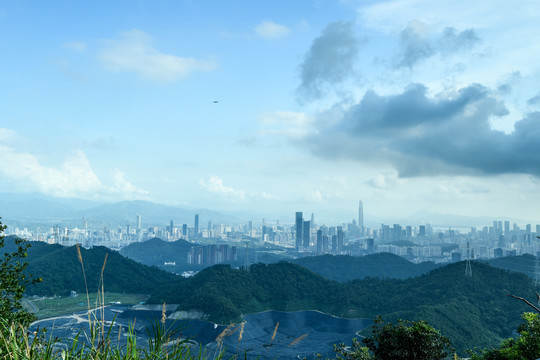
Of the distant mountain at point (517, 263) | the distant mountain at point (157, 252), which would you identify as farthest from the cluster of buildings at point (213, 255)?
the distant mountain at point (517, 263)

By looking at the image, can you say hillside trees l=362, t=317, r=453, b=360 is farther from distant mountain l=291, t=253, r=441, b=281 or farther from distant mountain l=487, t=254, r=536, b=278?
distant mountain l=487, t=254, r=536, b=278

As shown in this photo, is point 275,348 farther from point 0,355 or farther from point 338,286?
point 0,355

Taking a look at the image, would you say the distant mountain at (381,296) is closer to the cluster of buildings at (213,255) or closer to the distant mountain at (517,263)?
the distant mountain at (517,263)

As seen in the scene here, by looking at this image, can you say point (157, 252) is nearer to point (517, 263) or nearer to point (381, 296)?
point (381, 296)

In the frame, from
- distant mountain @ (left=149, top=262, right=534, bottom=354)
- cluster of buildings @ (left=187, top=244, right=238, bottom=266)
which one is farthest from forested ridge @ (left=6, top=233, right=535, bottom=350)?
cluster of buildings @ (left=187, top=244, right=238, bottom=266)

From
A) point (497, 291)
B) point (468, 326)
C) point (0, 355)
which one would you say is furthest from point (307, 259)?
point (0, 355)

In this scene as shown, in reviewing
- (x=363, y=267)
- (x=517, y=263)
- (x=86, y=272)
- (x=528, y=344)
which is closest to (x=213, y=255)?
(x=363, y=267)

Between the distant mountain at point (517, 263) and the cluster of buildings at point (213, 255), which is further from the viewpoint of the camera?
the cluster of buildings at point (213, 255)
